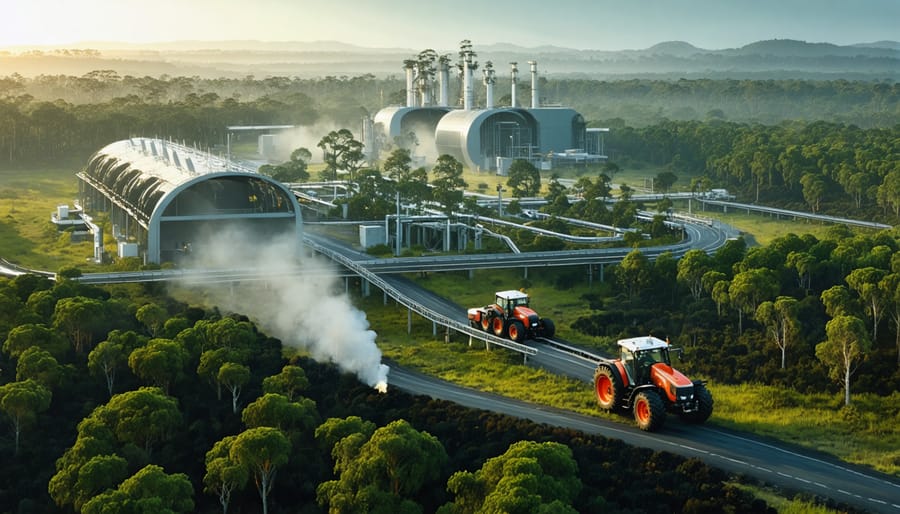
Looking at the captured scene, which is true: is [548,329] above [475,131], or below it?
below

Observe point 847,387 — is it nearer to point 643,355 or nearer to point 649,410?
point 643,355

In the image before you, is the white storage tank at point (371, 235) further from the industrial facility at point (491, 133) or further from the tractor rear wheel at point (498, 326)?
the industrial facility at point (491, 133)

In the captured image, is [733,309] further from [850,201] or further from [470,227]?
[850,201]

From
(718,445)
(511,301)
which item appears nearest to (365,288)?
(511,301)

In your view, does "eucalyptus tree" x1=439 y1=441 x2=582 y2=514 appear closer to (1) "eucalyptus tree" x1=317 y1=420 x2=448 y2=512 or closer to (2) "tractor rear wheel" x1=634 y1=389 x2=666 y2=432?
(1) "eucalyptus tree" x1=317 y1=420 x2=448 y2=512

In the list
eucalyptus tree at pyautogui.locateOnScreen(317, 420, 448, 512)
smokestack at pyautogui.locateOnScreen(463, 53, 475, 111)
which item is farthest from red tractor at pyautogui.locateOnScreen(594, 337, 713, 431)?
smokestack at pyautogui.locateOnScreen(463, 53, 475, 111)

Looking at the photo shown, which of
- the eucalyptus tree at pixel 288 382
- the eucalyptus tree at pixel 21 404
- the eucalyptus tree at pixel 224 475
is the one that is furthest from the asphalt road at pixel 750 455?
the eucalyptus tree at pixel 21 404
